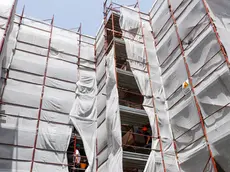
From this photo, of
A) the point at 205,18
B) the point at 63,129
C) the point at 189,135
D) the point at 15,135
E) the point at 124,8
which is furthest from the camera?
the point at 124,8

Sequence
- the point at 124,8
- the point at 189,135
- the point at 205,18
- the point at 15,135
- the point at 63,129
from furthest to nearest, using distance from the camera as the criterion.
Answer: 1. the point at 124,8
2. the point at 63,129
3. the point at 15,135
4. the point at 205,18
5. the point at 189,135

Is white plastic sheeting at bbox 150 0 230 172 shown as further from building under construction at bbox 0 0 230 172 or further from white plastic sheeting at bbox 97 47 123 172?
white plastic sheeting at bbox 97 47 123 172

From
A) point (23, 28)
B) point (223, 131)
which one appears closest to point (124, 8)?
point (23, 28)

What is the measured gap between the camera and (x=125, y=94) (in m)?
11.8

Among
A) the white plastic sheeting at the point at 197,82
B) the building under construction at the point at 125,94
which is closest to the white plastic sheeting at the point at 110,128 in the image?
the building under construction at the point at 125,94

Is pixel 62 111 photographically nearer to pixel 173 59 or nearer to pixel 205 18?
pixel 173 59

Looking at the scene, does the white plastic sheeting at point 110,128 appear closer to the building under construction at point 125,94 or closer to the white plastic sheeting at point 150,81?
the building under construction at point 125,94

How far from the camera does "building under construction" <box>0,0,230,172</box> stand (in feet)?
25.5

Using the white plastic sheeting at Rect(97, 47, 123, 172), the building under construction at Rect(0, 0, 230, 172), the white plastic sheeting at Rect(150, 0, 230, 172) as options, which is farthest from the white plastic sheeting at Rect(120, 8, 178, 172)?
the white plastic sheeting at Rect(97, 47, 123, 172)

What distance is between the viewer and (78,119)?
1039 centimetres

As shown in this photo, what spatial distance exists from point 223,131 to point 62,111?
6.27 metres

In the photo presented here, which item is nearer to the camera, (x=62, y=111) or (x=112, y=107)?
(x=112, y=107)

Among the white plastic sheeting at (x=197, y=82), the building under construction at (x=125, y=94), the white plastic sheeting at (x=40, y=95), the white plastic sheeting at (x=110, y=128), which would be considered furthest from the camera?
the white plastic sheeting at (x=40, y=95)

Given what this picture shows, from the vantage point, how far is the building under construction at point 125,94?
779 cm
